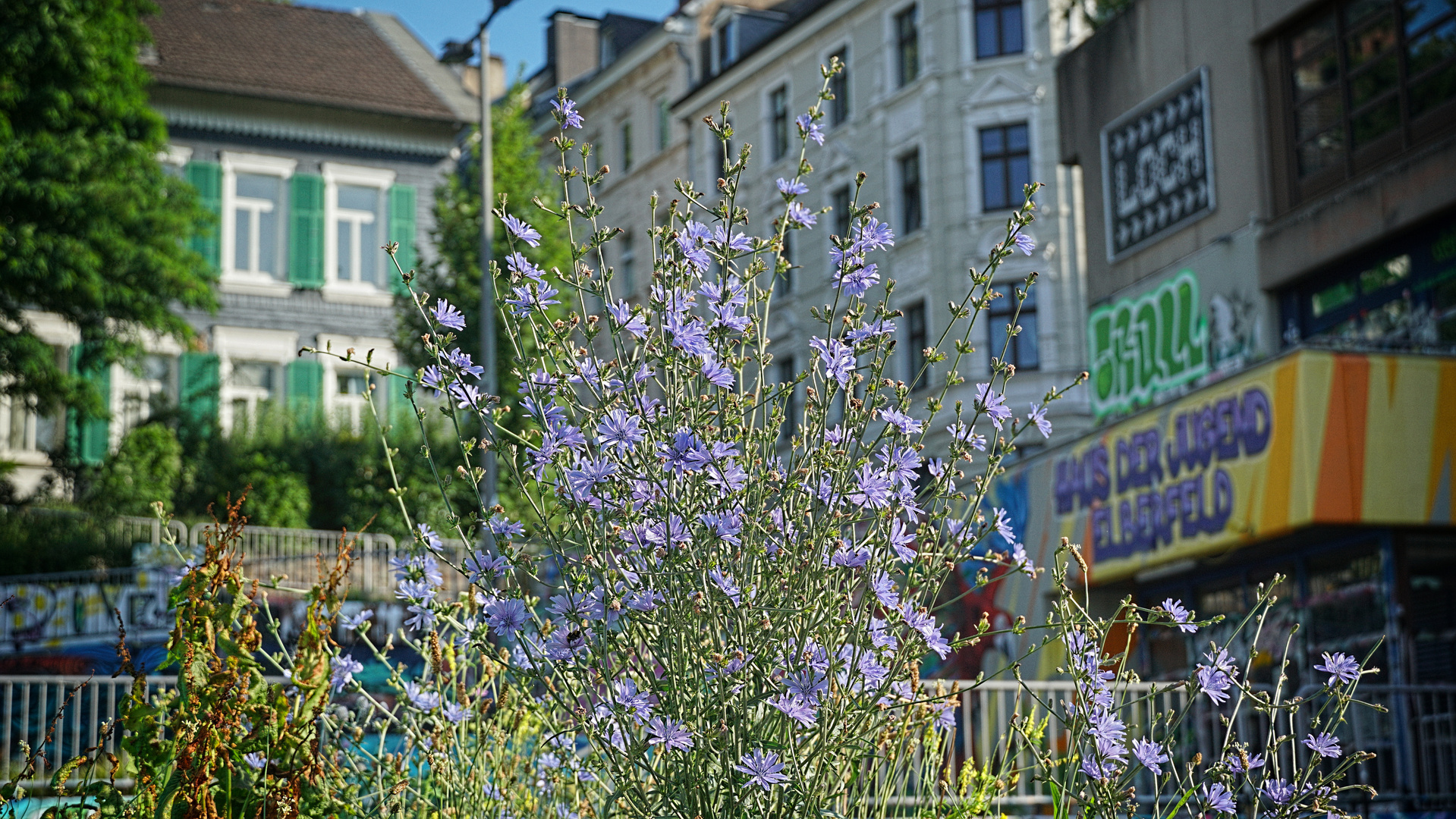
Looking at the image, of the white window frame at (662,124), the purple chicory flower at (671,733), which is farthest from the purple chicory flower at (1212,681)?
the white window frame at (662,124)

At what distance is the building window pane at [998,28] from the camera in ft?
107

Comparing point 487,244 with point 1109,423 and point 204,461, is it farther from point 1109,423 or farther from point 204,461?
point 204,461

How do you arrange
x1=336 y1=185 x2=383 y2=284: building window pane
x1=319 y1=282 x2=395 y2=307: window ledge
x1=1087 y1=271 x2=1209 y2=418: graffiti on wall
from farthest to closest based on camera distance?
1. x1=336 y1=185 x2=383 y2=284: building window pane
2. x1=319 y1=282 x2=395 y2=307: window ledge
3. x1=1087 y1=271 x2=1209 y2=418: graffiti on wall

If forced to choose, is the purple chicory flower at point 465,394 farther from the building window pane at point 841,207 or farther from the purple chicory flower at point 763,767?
the building window pane at point 841,207

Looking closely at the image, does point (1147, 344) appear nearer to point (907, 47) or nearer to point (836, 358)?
point (907, 47)

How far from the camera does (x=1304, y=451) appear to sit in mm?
14273

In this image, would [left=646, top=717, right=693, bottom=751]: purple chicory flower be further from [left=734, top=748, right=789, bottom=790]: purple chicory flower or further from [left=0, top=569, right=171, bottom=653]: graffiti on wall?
[left=0, top=569, right=171, bottom=653]: graffiti on wall

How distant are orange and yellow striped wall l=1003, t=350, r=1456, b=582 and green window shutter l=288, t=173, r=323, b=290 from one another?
2032 cm

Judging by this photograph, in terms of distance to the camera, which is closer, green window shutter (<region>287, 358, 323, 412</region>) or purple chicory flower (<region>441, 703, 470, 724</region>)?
purple chicory flower (<region>441, 703, 470, 724</region>)

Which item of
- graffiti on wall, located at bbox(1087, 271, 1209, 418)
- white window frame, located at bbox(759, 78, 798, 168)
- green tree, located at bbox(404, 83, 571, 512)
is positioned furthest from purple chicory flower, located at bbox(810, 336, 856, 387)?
white window frame, located at bbox(759, 78, 798, 168)

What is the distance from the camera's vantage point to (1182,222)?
64.7ft

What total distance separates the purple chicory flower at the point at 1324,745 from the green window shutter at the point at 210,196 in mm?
29429

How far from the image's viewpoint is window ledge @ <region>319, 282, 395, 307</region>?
32.5 meters

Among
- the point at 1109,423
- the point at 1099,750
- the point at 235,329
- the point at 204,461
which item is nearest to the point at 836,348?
the point at 1099,750
